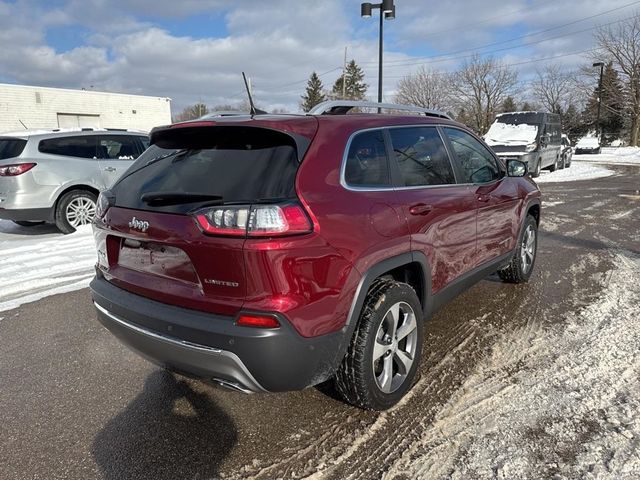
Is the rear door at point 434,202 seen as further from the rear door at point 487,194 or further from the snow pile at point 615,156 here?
the snow pile at point 615,156

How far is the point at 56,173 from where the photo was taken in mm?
7914

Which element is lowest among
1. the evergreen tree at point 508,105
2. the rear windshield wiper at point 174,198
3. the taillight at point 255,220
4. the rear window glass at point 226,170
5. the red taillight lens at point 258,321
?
the red taillight lens at point 258,321

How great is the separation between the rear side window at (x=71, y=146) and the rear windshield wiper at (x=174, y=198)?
6487 millimetres

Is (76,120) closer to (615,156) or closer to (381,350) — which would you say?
(381,350)

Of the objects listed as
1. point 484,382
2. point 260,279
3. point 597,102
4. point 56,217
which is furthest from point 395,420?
point 597,102

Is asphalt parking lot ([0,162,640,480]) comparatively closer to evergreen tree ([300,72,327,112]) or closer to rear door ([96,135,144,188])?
rear door ([96,135,144,188])

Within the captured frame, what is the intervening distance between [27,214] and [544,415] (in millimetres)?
7902

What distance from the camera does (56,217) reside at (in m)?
7.98

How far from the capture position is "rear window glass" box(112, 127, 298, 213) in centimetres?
235

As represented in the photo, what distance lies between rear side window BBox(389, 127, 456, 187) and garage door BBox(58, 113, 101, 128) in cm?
3300

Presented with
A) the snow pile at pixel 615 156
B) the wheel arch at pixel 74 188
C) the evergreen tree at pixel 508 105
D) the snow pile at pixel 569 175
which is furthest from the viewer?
the evergreen tree at pixel 508 105

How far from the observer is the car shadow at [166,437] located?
2.46 meters

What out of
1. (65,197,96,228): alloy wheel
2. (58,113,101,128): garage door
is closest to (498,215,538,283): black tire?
(65,197,96,228): alloy wheel

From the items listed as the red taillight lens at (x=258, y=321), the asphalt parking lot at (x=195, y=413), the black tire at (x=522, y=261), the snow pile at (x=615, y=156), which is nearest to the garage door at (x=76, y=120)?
the asphalt parking lot at (x=195, y=413)
